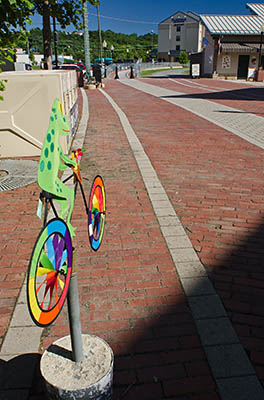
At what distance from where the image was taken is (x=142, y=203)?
5.68 meters

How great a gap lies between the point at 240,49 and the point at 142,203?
36.2 metres

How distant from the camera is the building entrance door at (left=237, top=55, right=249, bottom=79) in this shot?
3797cm

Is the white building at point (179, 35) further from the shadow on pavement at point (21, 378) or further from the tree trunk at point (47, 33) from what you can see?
the shadow on pavement at point (21, 378)

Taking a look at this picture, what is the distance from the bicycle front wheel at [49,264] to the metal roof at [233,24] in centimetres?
3897

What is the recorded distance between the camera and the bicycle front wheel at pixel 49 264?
67.0 inches

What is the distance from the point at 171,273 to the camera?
3869mm

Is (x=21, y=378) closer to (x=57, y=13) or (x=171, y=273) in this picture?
(x=171, y=273)

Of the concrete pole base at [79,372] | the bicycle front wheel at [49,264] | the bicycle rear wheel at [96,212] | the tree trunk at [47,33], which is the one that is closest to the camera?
the bicycle front wheel at [49,264]

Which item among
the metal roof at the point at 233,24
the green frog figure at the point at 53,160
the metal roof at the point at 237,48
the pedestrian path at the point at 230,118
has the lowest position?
the pedestrian path at the point at 230,118

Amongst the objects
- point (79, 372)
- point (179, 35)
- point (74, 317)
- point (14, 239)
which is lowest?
point (14, 239)

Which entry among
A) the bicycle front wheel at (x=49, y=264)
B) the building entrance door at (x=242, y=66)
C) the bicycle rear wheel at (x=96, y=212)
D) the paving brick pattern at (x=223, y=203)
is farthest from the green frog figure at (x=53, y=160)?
the building entrance door at (x=242, y=66)

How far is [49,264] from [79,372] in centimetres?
86

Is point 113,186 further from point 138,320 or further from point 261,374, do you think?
point 261,374

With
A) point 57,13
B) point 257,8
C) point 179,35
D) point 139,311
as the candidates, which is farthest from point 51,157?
point 179,35
